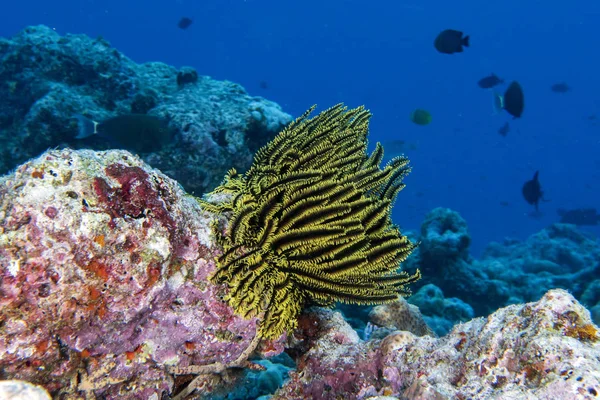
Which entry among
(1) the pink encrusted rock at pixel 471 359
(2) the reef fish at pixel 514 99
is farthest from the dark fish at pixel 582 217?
(1) the pink encrusted rock at pixel 471 359

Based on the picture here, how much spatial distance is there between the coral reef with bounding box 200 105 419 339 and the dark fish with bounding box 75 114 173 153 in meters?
5.89

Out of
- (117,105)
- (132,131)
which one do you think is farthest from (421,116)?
(132,131)

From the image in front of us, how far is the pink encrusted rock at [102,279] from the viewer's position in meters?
2.06

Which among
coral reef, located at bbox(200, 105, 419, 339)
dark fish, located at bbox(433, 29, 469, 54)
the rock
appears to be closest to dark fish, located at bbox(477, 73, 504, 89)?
dark fish, located at bbox(433, 29, 469, 54)

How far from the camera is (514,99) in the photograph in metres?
10.9

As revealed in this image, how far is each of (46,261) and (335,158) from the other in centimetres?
234

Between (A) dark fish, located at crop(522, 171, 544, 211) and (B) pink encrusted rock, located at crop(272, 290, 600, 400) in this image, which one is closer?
(B) pink encrusted rock, located at crop(272, 290, 600, 400)

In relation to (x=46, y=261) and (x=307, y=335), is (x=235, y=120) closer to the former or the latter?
(x=307, y=335)

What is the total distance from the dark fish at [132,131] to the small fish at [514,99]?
9.66 meters

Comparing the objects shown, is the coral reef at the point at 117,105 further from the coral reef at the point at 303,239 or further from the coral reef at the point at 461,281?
→ the coral reef at the point at 461,281

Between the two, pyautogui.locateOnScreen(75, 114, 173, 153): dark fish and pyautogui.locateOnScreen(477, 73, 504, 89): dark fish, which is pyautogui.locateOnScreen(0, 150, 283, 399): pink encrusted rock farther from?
pyautogui.locateOnScreen(477, 73, 504, 89): dark fish

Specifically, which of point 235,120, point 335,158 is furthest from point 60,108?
point 335,158

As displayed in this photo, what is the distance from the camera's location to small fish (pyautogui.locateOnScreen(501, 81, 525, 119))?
1078cm

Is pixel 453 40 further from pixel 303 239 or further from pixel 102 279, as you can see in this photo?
pixel 102 279
